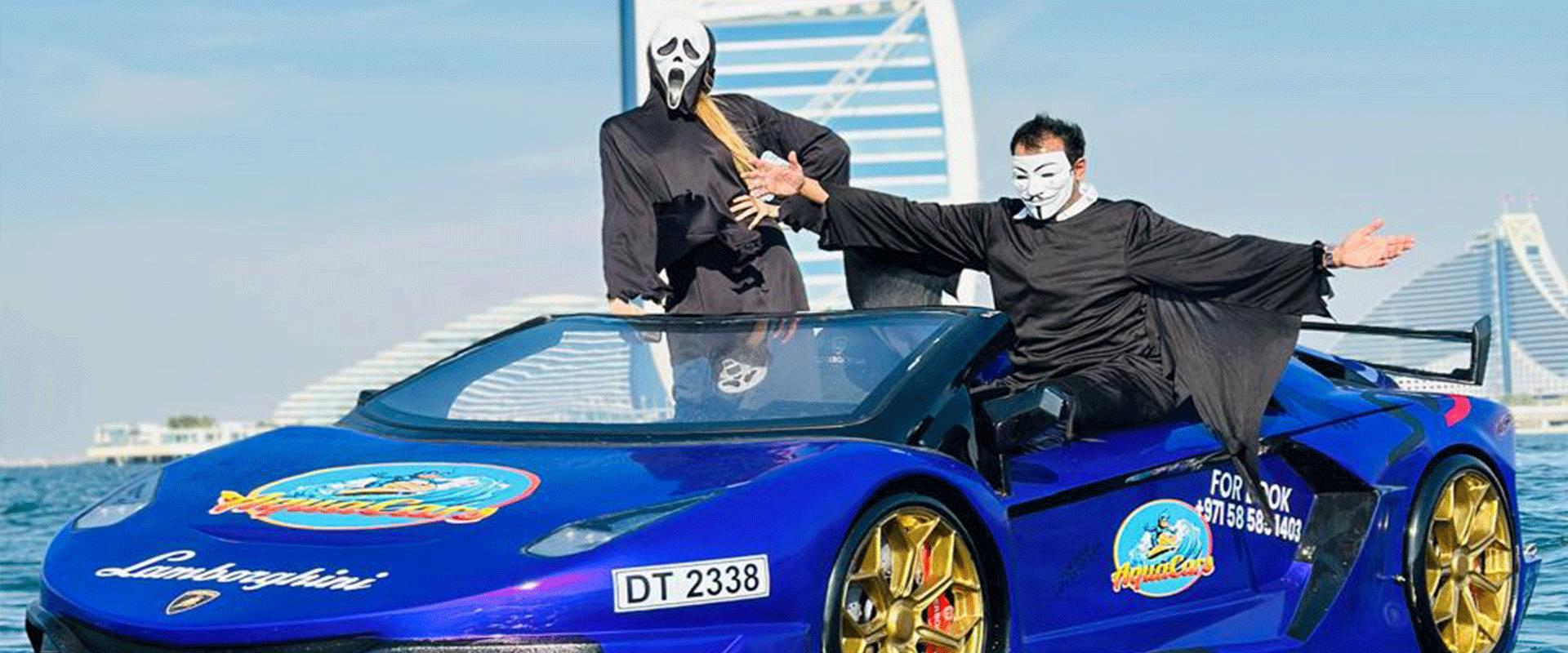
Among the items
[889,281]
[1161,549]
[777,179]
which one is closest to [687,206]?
[777,179]

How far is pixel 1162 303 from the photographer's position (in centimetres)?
596

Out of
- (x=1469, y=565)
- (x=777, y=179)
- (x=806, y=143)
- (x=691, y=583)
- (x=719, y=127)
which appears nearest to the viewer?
(x=691, y=583)

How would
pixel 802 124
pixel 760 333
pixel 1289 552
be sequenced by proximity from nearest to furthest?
pixel 760 333 < pixel 1289 552 < pixel 802 124

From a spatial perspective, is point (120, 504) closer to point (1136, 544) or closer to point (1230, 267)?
point (1136, 544)

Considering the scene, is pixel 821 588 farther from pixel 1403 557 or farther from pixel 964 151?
pixel 964 151

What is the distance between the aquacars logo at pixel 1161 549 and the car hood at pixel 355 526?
95 cm

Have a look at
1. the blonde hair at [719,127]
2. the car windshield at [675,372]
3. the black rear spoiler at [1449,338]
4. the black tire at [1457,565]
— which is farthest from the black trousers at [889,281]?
the black tire at [1457,565]

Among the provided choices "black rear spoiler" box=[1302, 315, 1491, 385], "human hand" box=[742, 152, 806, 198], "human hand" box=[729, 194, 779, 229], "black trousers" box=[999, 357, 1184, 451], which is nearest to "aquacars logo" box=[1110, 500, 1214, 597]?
"black trousers" box=[999, 357, 1184, 451]

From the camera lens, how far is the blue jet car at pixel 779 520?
4.23 meters

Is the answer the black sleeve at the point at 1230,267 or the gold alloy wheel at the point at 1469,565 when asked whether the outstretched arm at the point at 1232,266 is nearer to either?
the black sleeve at the point at 1230,267

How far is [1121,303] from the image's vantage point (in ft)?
19.5

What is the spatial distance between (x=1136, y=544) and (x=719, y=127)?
2.20m

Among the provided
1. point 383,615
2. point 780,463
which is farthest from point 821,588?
point 383,615

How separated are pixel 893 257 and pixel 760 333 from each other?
41.5 inches
